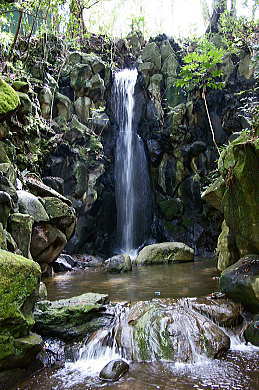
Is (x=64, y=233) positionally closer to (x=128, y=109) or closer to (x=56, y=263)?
(x=56, y=263)

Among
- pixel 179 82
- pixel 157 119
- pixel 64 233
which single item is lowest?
pixel 64 233

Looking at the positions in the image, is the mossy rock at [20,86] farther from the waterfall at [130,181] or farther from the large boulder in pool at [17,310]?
the large boulder in pool at [17,310]

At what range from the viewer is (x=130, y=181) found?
2225cm

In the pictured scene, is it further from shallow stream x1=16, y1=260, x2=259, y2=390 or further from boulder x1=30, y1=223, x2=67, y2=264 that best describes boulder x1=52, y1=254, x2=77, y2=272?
shallow stream x1=16, y1=260, x2=259, y2=390

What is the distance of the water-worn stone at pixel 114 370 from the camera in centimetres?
428

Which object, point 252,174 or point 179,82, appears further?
point 179,82

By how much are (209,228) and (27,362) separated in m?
17.3

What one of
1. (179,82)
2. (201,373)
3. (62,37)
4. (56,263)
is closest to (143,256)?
(56,263)

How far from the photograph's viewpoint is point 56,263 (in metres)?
14.1

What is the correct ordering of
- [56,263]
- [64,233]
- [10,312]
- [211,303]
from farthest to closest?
[56,263] < [64,233] < [211,303] < [10,312]

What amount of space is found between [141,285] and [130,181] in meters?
13.5

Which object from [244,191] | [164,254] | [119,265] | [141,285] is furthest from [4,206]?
[164,254]

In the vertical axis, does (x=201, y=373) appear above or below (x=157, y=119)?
below

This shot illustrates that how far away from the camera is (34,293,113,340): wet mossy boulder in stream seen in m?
5.50
